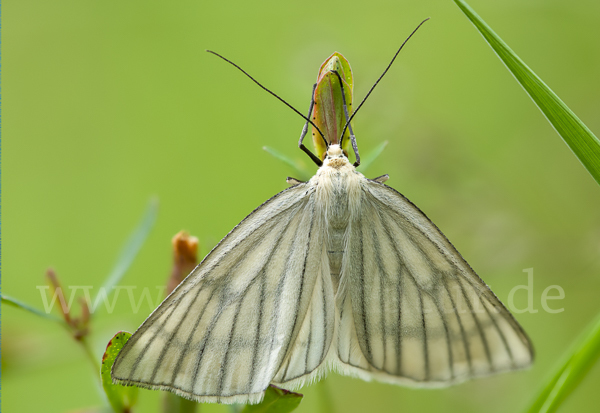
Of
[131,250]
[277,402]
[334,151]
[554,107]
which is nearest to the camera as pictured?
[554,107]

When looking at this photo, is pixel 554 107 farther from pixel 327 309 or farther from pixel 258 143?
pixel 258 143

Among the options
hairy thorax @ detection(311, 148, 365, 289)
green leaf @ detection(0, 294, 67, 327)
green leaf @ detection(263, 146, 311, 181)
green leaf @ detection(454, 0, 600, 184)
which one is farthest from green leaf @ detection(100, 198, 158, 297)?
green leaf @ detection(454, 0, 600, 184)

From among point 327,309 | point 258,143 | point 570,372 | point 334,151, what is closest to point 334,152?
point 334,151

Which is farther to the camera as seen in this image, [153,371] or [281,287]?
[281,287]

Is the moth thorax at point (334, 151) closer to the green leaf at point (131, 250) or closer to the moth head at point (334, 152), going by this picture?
the moth head at point (334, 152)

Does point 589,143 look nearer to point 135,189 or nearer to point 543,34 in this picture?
point 543,34

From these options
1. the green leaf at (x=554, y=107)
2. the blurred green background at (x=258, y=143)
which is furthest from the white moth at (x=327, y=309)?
the green leaf at (x=554, y=107)

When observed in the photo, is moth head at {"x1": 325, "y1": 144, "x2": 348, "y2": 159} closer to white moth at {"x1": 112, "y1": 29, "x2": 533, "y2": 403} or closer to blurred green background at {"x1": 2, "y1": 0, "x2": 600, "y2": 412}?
→ white moth at {"x1": 112, "y1": 29, "x2": 533, "y2": 403}

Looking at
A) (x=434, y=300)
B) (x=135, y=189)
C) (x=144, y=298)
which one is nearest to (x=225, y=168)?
(x=135, y=189)
